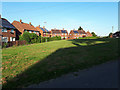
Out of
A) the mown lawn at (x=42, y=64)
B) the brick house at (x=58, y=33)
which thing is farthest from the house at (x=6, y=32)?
the brick house at (x=58, y=33)

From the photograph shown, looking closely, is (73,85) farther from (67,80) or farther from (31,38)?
(31,38)

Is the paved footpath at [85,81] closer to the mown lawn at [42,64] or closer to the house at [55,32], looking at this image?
the mown lawn at [42,64]

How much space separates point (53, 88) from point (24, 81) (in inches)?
63.5

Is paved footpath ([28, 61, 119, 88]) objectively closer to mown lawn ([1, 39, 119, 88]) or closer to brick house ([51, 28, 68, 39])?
mown lawn ([1, 39, 119, 88])

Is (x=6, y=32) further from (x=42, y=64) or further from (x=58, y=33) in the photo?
(x=58, y=33)

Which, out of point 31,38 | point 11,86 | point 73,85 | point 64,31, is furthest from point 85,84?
point 64,31

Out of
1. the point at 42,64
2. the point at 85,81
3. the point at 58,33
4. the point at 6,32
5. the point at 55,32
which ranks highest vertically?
the point at 55,32

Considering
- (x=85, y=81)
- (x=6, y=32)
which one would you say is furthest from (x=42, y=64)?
(x=6, y=32)

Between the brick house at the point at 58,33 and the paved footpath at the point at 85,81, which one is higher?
the brick house at the point at 58,33

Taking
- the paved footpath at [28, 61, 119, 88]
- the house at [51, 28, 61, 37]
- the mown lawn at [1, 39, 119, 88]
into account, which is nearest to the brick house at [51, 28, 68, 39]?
the house at [51, 28, 61, 37]

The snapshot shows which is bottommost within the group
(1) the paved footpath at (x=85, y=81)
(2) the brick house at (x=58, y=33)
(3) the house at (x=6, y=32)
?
(1) the paved footpath at (x=85, y=81)

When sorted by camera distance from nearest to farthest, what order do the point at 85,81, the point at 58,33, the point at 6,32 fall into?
the point at 85,81, the point at 6,32, the point at 58,33

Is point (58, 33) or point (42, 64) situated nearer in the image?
point (42, 64)

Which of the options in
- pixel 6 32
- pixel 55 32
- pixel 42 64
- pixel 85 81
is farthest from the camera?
pixel 55 32
